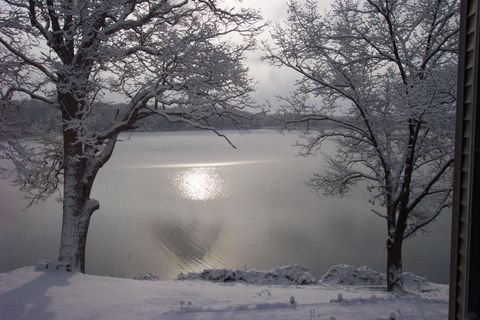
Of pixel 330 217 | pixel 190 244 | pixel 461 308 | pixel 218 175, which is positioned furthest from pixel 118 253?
pixel 218 175

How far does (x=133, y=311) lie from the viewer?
5988 mm

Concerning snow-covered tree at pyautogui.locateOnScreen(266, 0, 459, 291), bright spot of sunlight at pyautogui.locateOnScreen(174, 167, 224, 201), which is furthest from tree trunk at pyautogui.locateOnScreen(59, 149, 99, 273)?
bright spot of sunlight at pyautogui.locateOnScreen(174, 167, 224, 201)

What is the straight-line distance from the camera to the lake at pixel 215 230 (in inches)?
653

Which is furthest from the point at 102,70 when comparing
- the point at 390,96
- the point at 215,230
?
the point at 215,230

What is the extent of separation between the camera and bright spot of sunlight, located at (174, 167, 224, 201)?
28.7m

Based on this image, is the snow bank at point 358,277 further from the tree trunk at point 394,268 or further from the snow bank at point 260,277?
the tree trunk at point 394,268

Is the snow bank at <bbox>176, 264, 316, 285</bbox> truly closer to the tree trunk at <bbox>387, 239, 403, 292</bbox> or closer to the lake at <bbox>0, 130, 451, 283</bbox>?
the tree trunk at <bbox>387, 239, 403, 292</bbox>

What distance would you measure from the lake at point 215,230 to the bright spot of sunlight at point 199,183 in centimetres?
13

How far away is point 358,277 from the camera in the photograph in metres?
13.4

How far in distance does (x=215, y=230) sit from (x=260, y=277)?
829 cm

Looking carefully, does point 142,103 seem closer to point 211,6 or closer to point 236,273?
point 211,6

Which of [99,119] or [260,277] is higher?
[99,119]

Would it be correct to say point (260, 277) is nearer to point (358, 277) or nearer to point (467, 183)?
point (358, 277)

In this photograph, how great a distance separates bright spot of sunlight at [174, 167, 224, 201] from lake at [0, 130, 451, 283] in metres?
0.13
